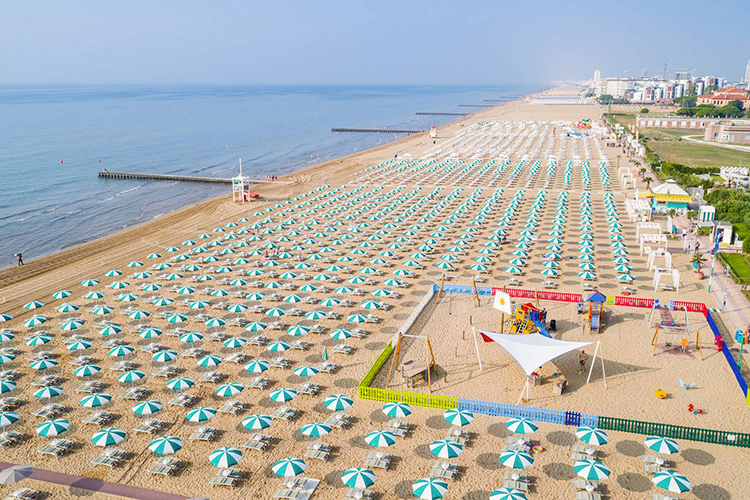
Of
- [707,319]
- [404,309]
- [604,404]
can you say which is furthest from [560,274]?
[604,404]

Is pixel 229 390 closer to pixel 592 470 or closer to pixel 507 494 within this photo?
pixel 507 494

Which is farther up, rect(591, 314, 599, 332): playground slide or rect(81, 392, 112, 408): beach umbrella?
rect(591, 314, 599, 332): playground slide

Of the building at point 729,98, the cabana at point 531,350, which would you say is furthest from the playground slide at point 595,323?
the building at point 729,98

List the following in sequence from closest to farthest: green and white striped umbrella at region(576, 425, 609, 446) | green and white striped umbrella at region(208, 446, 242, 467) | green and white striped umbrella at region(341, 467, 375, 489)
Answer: green and white striped umbrella at region(341, 467, 375, 489), green and white striped umbrella at region(208, 446, 242, 467), green and white striped umbrella at region(576, 425, 609, 446)

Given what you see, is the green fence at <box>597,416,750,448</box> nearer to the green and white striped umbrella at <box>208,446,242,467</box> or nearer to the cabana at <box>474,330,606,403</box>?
the cabana at <box>474,330,606,403</box>

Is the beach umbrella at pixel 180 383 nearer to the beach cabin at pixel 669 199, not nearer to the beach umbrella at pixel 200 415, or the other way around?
the beach umbrella at pixel 200 415

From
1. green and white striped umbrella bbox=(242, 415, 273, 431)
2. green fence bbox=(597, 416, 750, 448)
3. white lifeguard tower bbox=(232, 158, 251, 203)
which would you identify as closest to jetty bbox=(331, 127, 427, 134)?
white lifeguard tower bbox=(232, 158, 251, 203)
